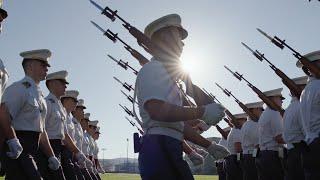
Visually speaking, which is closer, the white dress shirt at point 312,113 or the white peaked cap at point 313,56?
the white dress shirt at point 312,113

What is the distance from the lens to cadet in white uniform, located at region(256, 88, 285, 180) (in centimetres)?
1055

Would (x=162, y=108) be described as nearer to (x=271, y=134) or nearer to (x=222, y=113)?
(x=222, y=113)

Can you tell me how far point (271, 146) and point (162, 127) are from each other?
24.3 feet

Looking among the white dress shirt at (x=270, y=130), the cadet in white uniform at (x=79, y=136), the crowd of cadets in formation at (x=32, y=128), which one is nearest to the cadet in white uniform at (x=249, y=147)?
the white dress shirt at (x=270, y=130)

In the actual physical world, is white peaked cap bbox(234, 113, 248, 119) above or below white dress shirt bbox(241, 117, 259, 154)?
above

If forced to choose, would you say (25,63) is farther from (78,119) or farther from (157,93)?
(78,119)

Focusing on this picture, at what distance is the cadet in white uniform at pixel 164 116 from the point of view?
356cm

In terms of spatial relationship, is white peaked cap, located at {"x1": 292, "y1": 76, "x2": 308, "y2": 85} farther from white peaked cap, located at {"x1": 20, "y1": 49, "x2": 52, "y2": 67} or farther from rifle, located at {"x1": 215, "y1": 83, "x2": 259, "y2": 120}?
white peaked cap, located at {"x1": 20, "y1": 49, "x2": 52, "y2": 67}

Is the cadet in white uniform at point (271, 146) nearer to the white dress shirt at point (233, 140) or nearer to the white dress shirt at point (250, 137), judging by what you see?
the white dress shirt at point (250, 137)

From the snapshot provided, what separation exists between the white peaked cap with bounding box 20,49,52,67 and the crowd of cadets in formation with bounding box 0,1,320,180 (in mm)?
15

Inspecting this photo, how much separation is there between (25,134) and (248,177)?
7.80m

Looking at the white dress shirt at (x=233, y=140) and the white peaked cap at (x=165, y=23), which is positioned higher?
the white peaked cap at (x=165, y=23)

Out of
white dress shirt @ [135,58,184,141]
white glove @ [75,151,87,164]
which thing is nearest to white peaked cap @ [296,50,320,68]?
white glove @ [75,151,87,164]

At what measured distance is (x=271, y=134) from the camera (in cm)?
1070
